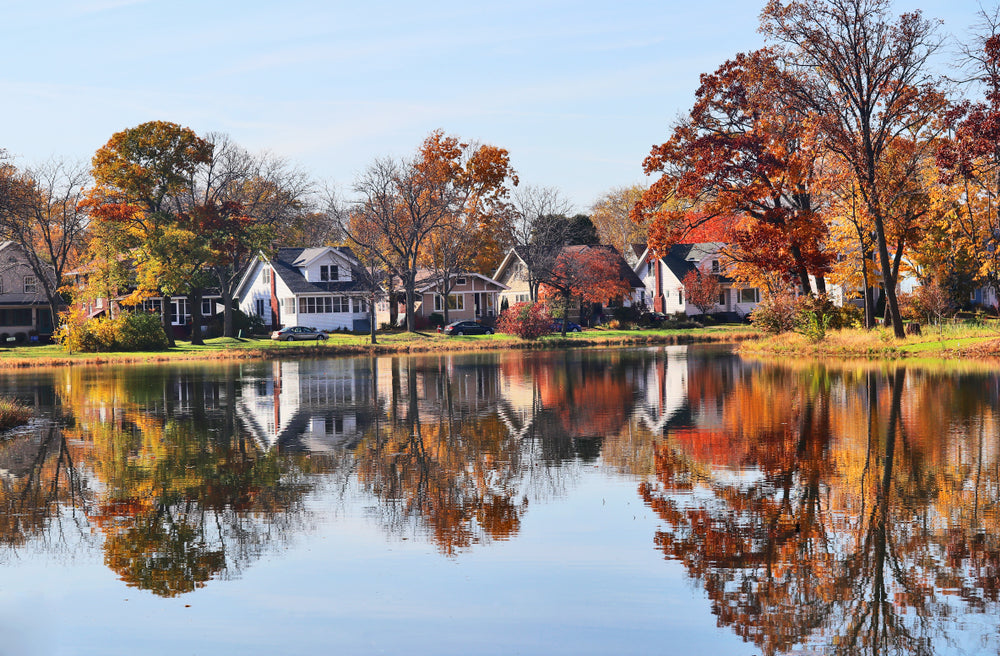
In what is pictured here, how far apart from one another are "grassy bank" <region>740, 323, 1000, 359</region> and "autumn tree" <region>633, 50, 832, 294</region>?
153 inches

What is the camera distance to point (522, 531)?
500 inches

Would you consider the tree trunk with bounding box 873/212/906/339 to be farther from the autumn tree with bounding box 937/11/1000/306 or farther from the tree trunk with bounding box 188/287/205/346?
the tree trunk with bounding box 188/287/205/346

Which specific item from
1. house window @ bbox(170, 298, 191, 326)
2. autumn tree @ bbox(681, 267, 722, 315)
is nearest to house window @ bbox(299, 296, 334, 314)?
house window @ bbox(170, 298, 191, 326)

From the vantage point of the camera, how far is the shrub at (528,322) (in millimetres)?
75875

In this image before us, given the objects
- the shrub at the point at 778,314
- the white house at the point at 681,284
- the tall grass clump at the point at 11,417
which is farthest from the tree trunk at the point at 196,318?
the tall grass clump at the point at 11,417

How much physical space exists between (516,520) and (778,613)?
4724mm

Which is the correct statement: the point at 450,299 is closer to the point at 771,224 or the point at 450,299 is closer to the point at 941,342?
the point at 771,224

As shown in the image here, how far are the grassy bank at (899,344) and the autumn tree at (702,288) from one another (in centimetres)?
4029

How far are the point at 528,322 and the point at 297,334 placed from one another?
1856 centimetres

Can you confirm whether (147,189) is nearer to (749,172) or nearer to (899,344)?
(749,172)

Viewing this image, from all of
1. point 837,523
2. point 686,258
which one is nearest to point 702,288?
point 686,258

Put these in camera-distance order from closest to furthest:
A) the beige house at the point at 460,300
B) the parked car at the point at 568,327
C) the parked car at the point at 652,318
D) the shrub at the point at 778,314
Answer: the shrub at the point at 778,314
the parked car at the point at 568,327
the parked car at the point at 652,318
the beige house at the point at 460,300

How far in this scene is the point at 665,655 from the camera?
834 cm

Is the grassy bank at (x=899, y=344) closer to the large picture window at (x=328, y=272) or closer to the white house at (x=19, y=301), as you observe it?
the large picture window at (x=328, y=272)
